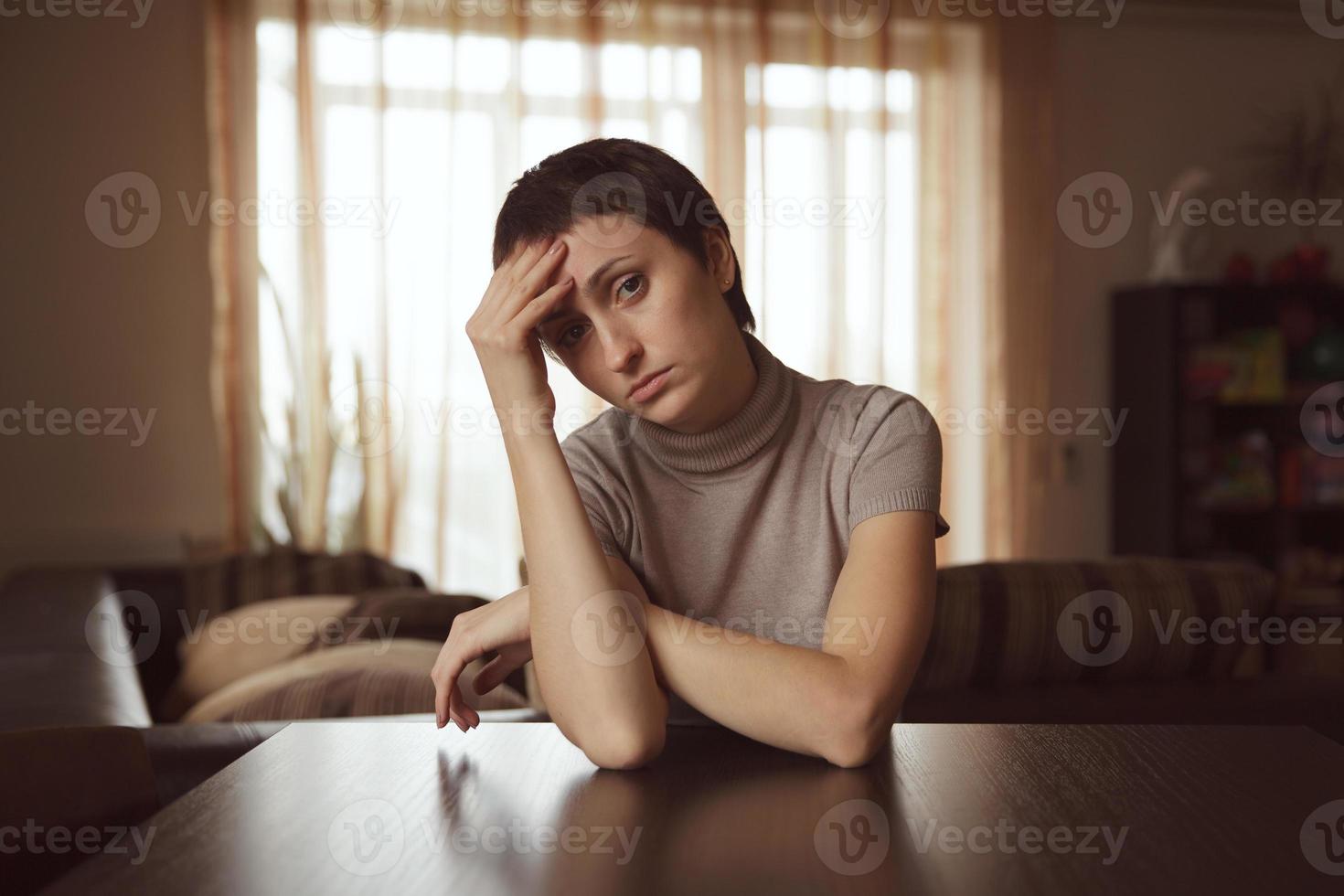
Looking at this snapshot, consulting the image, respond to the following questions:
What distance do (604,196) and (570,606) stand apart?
15.2 inches

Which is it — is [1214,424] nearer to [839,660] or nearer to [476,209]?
A: [476,209]

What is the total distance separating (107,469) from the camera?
13.7 ft

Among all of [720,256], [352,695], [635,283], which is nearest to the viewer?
[635,283]

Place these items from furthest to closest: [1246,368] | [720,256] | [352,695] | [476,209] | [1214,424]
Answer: [1214,424] → [1246,368] → [476,209] → [352,695] → [720,256]

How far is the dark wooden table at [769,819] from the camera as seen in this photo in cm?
59

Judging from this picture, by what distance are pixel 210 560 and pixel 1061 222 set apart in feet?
12.0

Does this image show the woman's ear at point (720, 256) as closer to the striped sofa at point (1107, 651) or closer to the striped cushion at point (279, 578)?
the striped sofa at point (1107, 651)

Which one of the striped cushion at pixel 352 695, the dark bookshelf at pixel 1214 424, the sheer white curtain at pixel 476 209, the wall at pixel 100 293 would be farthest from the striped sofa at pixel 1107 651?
the wall at pixel 100 293

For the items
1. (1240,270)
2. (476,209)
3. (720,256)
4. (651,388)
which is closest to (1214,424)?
(1240,270)

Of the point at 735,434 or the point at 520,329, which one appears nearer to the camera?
the point at 520,329

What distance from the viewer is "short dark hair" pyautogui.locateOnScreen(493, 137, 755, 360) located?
3.49ft

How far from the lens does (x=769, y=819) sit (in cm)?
70

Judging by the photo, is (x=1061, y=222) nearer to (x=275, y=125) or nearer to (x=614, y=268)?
(x=275, y=125)

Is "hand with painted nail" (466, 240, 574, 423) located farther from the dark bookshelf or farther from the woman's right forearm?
the dark bookshelf
